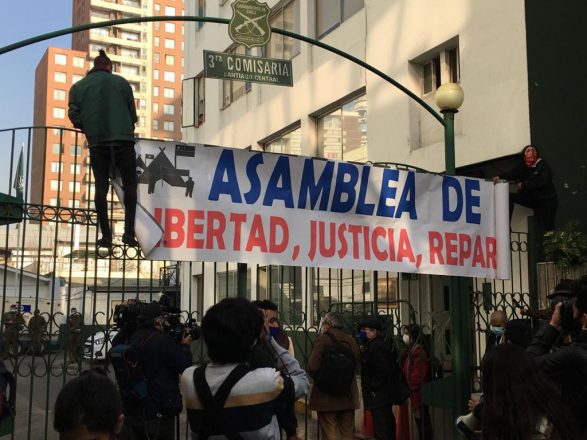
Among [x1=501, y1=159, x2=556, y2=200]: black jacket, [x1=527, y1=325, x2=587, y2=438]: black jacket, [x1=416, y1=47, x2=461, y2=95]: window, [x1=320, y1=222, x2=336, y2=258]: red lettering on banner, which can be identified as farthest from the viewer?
[x1=416, y1=47, x2=461, y2=95]: window

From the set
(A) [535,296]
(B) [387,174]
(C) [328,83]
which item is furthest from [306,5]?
(B) [387,174]

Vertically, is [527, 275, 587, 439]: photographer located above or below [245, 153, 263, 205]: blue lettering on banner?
below

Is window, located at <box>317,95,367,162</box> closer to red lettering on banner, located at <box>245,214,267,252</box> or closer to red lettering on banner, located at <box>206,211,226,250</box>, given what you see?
red lettering on banner, located at <box>245,214,267,252</box>

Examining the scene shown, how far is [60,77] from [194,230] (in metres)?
103

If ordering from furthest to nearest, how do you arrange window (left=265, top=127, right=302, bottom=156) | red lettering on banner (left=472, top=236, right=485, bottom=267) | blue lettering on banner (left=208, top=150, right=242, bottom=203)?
window (left=265, top=127, right=302, bottom=156) → red lettering on banner (left=472, top=236, right=485, bottom=267) → blue lettering on banner (left=208, top=150, right=242, bottom=203)

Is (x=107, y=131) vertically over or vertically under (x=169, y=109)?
under

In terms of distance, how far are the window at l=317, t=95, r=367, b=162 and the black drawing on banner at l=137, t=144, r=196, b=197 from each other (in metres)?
10.3

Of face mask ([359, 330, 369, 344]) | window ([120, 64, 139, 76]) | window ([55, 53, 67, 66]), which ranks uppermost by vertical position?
window ([55, 53, 67, 66])

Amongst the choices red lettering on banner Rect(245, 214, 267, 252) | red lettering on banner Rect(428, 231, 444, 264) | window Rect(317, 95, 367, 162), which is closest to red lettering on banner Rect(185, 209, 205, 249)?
red lettering on banner Rect(245, 214, 267, 252)

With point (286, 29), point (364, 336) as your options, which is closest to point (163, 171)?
point (364, 336)

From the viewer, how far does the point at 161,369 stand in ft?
→ 19.0

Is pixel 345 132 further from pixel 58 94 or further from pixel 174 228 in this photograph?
pixel 58 94

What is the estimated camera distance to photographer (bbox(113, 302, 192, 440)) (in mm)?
5754

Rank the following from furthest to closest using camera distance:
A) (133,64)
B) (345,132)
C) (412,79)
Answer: (133,64) < (345,132) < (412,79)
